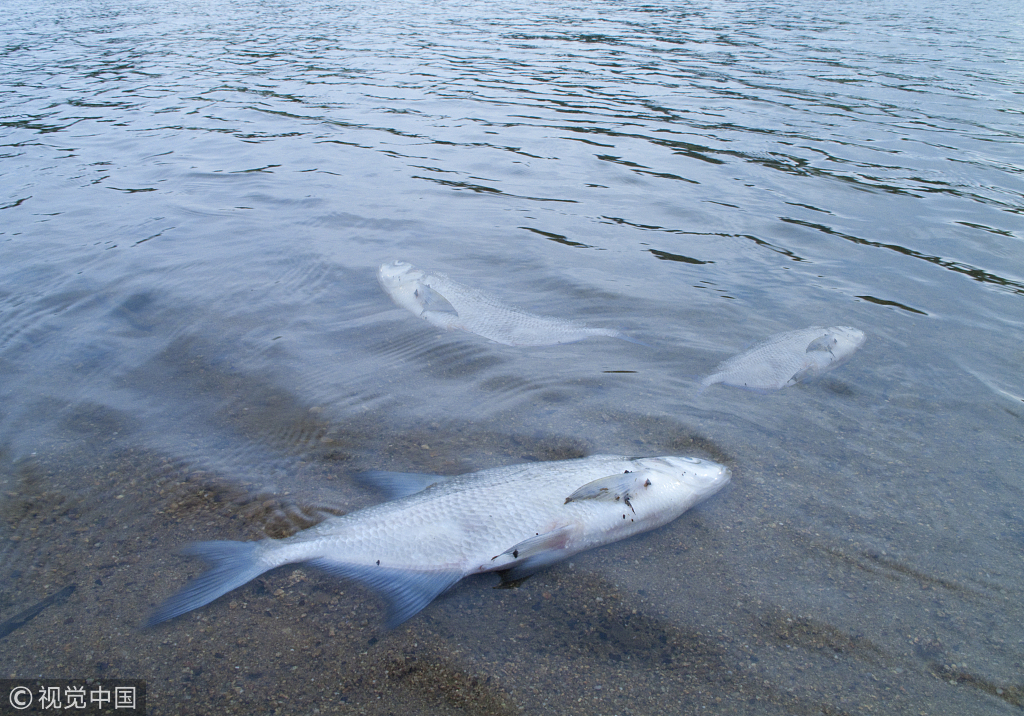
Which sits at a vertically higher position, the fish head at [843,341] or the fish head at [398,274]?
the fish head at [843,341]

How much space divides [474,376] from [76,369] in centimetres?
318

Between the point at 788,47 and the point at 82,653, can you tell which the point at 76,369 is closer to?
the point at 82,653

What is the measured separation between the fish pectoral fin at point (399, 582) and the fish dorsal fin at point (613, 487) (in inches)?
32.1

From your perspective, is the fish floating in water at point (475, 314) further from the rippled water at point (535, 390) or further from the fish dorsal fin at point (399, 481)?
the fish dorsal fin at point (399, 481)

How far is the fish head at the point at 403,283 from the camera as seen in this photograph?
6355mm

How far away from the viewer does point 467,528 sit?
11.7 ft

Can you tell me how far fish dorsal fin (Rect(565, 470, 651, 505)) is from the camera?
147 inches

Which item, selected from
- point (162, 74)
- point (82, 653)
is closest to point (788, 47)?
point (162, 74)

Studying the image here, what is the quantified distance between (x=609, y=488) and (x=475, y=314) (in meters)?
2.71

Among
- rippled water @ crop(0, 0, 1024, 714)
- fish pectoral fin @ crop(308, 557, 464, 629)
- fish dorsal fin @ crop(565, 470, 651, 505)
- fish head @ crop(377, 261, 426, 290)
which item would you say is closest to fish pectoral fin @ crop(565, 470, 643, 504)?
fish dorsal fin @ crop(565, 470, 651, 505)

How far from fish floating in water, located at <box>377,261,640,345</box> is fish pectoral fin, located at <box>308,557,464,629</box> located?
2.68 metres

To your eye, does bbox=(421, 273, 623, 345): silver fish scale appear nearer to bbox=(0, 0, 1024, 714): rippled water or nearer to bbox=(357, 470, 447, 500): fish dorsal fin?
bbox=(0, 0, 1024, 714): rippled water

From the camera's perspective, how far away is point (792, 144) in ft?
36.9

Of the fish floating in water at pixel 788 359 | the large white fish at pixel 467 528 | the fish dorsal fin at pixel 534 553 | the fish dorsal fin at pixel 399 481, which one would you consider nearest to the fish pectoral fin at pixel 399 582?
the large white fish at pixel 467 528
